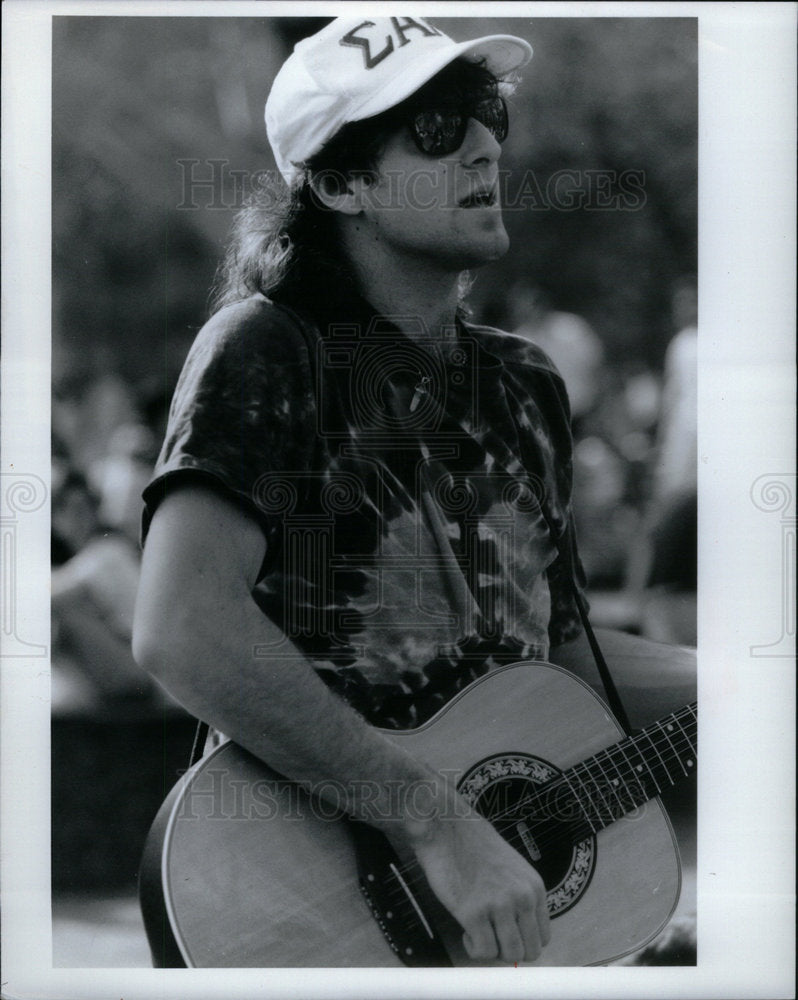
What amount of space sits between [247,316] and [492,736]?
3.90 ft

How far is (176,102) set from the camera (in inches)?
122

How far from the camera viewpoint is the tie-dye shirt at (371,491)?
298 centimetres

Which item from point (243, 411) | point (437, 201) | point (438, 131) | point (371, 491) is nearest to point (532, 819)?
point (371, 491)

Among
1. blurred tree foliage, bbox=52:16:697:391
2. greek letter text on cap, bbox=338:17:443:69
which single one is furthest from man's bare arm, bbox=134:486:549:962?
greek letter text on cap, bbox=338:17:443:69

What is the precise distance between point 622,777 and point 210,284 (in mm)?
1602

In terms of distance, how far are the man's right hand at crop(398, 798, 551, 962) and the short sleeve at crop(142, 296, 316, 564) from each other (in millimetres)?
819

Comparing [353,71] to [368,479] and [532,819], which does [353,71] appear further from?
[532,819]

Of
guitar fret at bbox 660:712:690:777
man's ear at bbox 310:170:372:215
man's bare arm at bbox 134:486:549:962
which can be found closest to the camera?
man's bare arm at bbox 134:486:549:962

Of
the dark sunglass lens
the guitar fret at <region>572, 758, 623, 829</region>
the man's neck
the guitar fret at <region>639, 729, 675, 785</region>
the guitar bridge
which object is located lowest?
the guitar bridge

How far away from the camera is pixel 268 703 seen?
116 inches

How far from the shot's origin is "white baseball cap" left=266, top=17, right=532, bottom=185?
2.96 metres

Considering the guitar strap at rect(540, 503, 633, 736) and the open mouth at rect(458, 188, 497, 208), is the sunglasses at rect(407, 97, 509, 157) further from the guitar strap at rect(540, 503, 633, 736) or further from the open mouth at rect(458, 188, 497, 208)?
the guitar strap at rect(540, 503, 633, 736)

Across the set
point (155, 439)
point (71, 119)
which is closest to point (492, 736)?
point (155, 439)

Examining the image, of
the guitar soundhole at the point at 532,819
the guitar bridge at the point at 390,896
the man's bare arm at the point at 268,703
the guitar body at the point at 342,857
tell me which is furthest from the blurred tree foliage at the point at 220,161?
the guitar bridge at the point at 390,896
